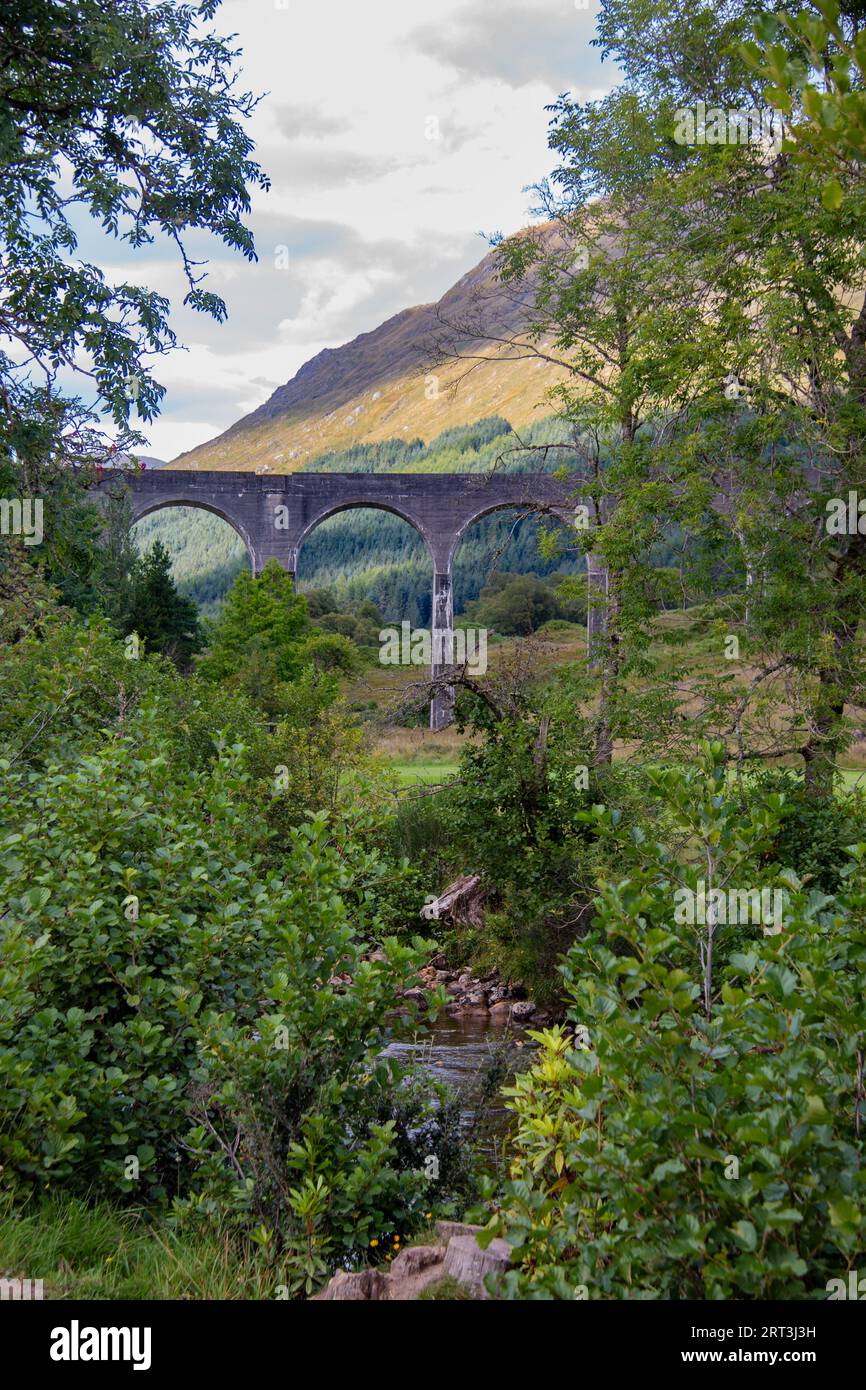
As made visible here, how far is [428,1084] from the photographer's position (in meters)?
5.13

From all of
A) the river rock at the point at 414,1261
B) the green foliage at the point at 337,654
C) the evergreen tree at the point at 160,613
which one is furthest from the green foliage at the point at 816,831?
the green foliage at the point at 337,654

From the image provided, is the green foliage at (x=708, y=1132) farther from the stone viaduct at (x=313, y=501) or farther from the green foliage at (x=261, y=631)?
the stone viaduct at (x=313, y=501)

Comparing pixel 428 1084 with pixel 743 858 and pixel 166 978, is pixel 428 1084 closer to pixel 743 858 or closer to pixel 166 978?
pixel 166 978

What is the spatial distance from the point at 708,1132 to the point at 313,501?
3959 cm

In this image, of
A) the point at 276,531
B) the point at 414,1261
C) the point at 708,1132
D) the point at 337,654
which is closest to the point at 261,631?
the point at 337,654

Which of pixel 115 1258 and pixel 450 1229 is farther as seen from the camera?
pixel 450 1229

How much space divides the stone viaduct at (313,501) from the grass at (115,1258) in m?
36.2

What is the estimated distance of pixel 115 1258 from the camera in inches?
154

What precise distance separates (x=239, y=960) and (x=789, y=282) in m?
9.70

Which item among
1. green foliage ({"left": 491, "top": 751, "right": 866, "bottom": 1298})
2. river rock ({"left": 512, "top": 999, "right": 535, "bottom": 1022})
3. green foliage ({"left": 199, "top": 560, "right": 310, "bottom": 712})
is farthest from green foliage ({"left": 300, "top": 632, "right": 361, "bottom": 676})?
green foliage ({"left": 491, "top": 751, "right": 866, "bottom": 1298})

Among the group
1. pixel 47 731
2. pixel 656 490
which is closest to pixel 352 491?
pixel 656 490

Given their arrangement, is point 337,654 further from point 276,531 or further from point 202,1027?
point 202,1027

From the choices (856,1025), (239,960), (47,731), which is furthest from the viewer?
(47,731)
